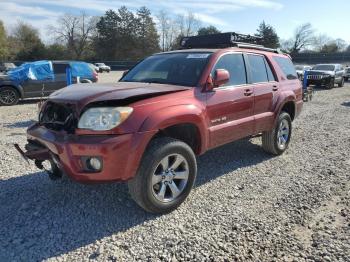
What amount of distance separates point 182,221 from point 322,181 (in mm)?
2356

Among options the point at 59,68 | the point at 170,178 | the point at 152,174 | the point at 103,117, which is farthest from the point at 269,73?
the point at 59,68

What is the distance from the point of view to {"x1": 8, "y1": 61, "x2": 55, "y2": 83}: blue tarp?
1289cm

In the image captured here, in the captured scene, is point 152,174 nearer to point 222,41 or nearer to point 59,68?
point 222,41

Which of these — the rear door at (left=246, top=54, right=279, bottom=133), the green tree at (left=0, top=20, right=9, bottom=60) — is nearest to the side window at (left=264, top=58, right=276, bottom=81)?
the rear door at (left=246, top=54, right=279, bottom=133)

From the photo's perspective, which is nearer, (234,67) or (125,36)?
(234,67)

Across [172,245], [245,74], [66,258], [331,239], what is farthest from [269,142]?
[66,258]

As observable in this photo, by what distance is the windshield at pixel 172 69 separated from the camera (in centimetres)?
439

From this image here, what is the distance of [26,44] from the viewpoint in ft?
217

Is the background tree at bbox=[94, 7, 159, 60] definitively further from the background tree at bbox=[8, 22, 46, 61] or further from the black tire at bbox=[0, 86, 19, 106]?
the black tire at bbox=[0, 86, 19, 106]

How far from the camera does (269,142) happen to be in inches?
227

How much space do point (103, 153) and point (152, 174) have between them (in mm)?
583

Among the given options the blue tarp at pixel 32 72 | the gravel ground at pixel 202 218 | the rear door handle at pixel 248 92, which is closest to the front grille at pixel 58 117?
the gravel ground at pixel 202 218

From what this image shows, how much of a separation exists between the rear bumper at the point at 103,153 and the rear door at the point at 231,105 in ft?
3.96

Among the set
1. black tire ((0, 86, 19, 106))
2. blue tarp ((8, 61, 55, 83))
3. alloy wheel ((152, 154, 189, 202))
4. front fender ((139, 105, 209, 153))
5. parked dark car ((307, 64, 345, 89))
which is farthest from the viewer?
parked dark car ((307, 64, 345, 89))
